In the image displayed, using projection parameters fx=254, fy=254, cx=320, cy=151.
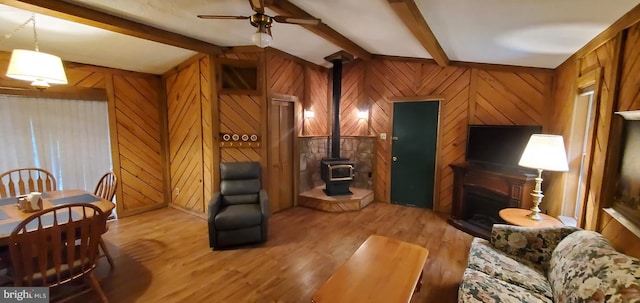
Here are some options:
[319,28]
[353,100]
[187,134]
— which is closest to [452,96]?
[353,100]

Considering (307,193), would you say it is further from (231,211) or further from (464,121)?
(464,121)

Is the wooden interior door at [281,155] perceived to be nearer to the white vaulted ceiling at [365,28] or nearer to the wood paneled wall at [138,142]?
the white vaulted ceiling at [365,28]

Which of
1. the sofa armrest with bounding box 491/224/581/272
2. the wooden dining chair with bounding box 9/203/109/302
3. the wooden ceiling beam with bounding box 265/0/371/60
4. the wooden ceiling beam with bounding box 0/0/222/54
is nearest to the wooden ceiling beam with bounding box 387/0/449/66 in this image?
the wooden ceiling beam with bounding box 265/0/371/60

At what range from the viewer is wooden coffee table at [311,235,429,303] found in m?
1.61

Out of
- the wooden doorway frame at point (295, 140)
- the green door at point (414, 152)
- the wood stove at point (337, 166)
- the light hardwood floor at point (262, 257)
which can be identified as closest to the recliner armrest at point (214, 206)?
the light hardwood floor at point (262, 257)

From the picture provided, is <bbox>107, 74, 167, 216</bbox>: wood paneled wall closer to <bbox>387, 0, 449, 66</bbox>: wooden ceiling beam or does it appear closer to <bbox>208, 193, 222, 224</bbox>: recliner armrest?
<bbox>208, 193, 222, 224</bbox>: recliner armrest

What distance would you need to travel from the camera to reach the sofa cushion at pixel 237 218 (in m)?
2.94

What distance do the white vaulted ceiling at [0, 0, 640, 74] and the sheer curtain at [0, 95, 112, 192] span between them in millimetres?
683

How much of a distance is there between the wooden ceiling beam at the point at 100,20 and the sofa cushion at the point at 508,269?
3.85m

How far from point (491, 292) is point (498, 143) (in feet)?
8.35

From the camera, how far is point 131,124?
4152mm

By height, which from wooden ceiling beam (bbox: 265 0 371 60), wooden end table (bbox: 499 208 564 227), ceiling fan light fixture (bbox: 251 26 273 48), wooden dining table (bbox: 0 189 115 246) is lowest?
wooden end table (bbox: 499 208 564 227)

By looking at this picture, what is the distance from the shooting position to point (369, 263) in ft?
6.52

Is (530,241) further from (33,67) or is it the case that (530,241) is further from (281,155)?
(33,67)
